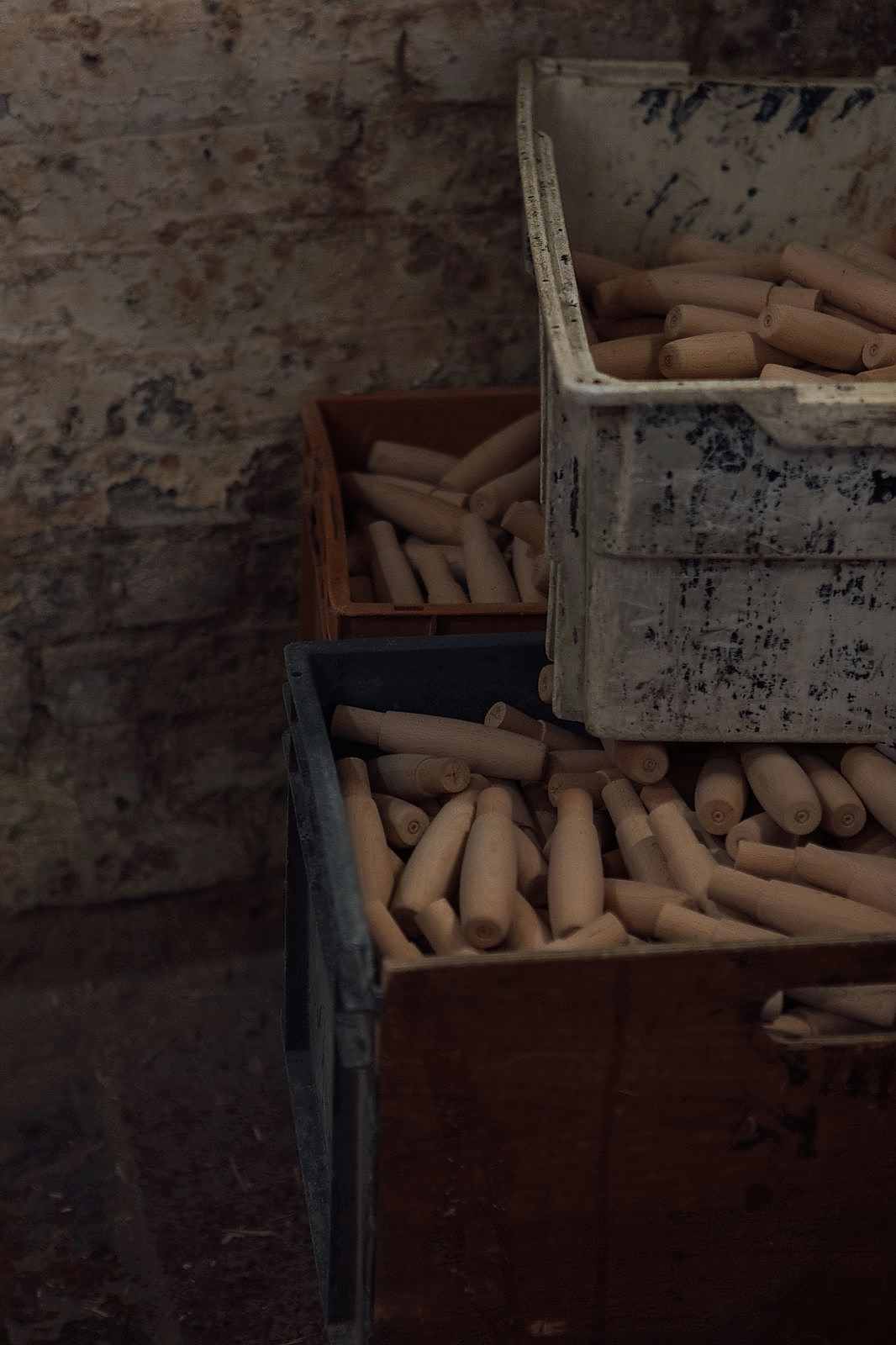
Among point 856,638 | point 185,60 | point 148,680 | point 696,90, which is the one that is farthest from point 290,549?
point 856,638

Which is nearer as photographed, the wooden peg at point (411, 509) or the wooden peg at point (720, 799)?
the wooden peg at point (720, 799)

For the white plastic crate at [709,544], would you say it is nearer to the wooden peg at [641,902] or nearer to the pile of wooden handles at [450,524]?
the wooden peg at [641,902]

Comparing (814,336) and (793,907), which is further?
(814,336)

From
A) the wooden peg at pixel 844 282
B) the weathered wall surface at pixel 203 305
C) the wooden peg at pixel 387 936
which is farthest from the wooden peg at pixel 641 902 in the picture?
the weathered wall surface at pixel 203 305

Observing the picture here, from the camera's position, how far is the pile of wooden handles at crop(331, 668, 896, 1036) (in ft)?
4.96

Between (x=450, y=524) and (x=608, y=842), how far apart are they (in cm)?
63

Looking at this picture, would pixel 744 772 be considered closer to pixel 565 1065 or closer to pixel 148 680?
pixel 565 1065

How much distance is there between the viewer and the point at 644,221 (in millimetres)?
2217

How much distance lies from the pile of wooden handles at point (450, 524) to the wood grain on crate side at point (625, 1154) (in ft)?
2.37

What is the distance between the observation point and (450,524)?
7.34ft

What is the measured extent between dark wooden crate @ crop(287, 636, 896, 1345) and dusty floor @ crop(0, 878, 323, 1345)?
56 centimetres

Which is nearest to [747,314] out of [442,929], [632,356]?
[632,356]

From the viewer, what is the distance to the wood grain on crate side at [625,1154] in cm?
137

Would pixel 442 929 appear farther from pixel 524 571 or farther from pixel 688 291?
pixel 688 291
